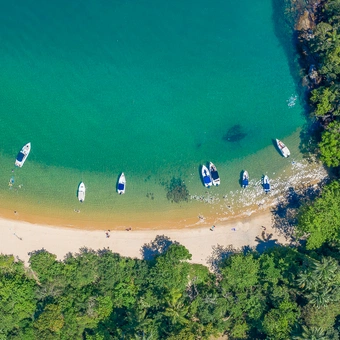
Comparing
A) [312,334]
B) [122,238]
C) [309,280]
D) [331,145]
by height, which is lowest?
[312,334]

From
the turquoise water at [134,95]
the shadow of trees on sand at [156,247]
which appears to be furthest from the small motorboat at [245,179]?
the shadow of trees on sand at [156,247]

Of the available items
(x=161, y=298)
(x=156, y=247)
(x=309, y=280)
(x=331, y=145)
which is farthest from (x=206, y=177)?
(x=309, y=280)

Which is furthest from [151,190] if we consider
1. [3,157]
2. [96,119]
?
[3,157]

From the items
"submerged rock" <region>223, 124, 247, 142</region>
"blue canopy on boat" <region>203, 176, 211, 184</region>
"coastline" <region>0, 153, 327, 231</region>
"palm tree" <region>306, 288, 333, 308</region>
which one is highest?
"submerged rock" <region>223, 124, 247, 142</region>

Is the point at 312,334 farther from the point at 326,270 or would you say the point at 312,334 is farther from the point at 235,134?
the point at 235,134

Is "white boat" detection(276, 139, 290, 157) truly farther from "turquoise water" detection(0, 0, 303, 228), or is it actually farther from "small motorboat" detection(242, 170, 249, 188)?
"small motorboat" detection(242, 170, 249, 188)

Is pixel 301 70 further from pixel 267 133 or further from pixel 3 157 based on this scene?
pixel 3 157

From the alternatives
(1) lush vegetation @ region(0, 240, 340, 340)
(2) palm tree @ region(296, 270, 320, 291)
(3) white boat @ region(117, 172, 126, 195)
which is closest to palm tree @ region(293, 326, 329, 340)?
(1) lush vegetation @ region(0, 240, 340, 340)
